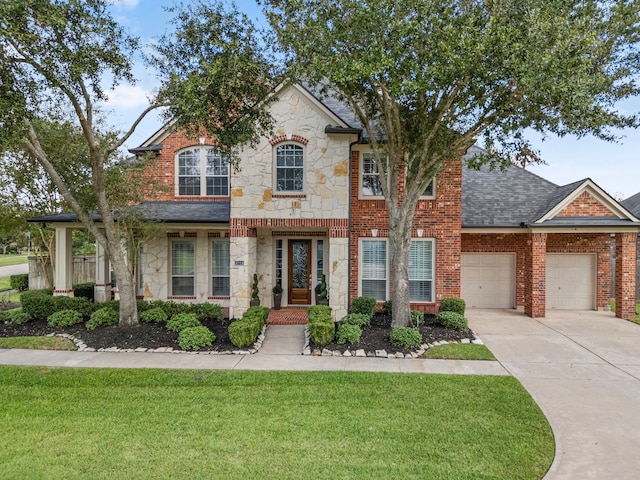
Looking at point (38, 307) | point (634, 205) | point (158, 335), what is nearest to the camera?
point (158, 335)

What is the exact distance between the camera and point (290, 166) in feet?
37.1

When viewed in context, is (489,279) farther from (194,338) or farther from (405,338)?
(194,338)

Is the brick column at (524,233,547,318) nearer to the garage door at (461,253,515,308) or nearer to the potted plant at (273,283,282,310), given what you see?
the garage door at (461,253,515,308)

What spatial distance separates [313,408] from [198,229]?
8.36m

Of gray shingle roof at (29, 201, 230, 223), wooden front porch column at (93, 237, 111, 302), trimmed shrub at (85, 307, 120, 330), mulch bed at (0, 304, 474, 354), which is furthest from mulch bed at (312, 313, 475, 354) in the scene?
wooden front porch column at (93, 237, 111, 302)

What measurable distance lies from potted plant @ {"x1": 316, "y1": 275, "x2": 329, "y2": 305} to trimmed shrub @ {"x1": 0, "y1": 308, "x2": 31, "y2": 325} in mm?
8497

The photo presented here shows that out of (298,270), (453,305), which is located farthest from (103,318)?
(453,305)

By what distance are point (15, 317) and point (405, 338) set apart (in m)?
10.7

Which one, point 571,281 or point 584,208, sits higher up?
point 584,208

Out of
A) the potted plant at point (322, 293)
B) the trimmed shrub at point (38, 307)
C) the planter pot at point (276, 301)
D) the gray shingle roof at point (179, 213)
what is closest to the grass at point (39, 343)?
the trimmed shrub at point (38, 307)

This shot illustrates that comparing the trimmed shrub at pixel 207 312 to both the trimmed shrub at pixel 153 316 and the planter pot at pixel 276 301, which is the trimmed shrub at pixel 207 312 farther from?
the planter pot at pixel 276 301

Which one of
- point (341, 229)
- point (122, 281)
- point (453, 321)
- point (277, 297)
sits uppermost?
point (341, 229)

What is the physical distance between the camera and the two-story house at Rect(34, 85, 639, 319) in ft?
36.6

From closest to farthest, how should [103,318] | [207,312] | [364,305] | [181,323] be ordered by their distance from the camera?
[181,323]
[103,318]
[207,312]
[364,305]
